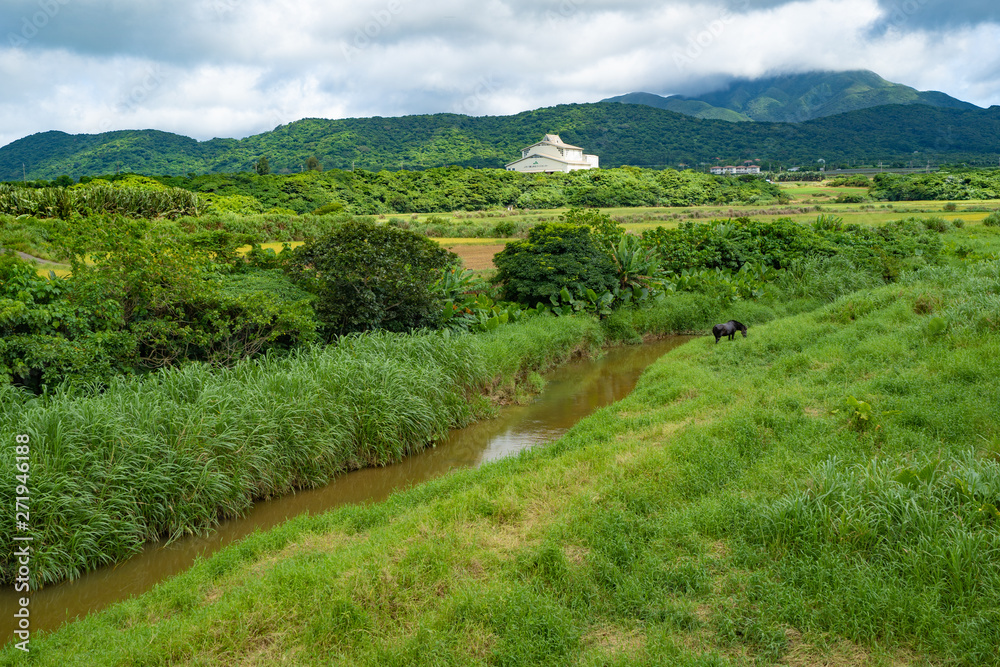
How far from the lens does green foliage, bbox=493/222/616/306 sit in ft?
53.3

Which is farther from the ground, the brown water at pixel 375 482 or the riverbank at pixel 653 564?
the riverbank at pixel 653 564

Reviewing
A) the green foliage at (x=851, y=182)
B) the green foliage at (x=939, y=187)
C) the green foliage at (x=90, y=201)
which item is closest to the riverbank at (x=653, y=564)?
the green foliage at (x=90, y=201)

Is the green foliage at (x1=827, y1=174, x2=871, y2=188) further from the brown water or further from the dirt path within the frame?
the brown water

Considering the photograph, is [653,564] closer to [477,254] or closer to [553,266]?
[553,266]

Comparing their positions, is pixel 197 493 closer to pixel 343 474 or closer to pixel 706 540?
pixel 343 474

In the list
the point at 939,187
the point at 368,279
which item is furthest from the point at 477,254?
the point at 939,187

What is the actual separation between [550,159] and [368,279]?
77785 mm

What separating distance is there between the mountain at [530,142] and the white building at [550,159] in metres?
11.1

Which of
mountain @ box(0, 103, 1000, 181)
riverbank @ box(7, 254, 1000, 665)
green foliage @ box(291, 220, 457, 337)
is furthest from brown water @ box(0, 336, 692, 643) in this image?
mountain @ box(0, 103, 1000, 181)

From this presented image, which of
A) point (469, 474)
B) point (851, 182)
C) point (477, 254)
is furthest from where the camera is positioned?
point (851, 182)

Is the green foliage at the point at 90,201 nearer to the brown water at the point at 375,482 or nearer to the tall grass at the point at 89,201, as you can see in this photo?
the tall grass at the point at 89,201

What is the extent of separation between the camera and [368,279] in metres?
11.4

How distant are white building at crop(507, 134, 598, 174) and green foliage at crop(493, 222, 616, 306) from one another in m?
66.5

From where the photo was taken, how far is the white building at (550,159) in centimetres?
8401
